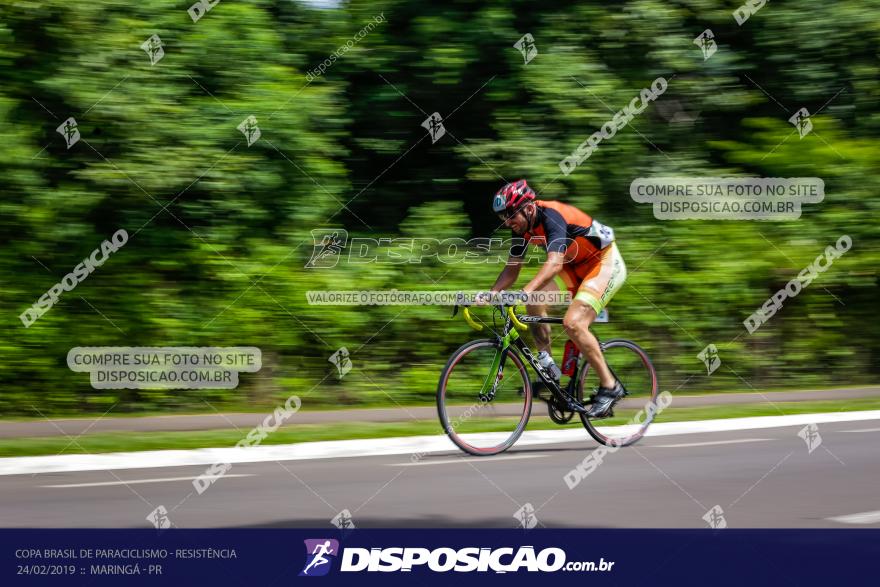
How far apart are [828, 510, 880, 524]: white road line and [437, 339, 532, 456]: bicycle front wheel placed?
2.72 meters

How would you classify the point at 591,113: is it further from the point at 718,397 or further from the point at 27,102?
the point at 27,102

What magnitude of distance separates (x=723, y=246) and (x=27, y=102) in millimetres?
8023

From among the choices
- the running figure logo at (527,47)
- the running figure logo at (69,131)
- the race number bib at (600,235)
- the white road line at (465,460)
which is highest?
the running figure logo at (527,47)

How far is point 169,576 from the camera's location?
5.53 metres

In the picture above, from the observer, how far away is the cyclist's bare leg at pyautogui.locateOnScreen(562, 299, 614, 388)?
8727 millimetres

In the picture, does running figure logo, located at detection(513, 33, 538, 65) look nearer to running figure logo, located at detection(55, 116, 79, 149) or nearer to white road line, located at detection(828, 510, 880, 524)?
running figure logo, located at detection(55, 116, 79, 149)

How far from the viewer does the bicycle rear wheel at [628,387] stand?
29.8 ft

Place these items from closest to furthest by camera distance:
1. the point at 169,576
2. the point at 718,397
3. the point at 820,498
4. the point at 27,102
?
the point at 169,576
the point at 820,498
the point at 27,102
the point at 718,397

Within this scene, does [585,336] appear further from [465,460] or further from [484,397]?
[465,460]

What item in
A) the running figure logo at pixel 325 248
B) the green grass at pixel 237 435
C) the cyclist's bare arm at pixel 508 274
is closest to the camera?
the cyclist's bare arm at pixel 508 274

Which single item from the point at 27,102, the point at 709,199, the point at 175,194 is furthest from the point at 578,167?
the point at 27,102

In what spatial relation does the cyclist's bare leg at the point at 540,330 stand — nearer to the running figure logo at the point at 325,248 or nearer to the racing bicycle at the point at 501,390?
the racing bicycle at the point at 501,390

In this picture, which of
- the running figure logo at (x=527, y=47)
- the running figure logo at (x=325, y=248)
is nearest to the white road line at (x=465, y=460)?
the running figure logo at (x=325, y=248)

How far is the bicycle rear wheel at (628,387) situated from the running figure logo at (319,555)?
3.57 meters
